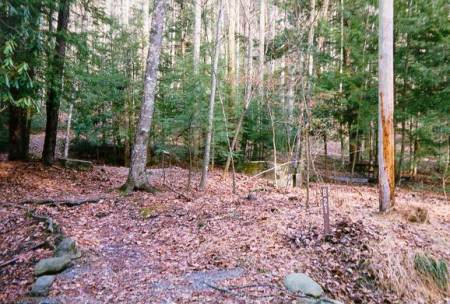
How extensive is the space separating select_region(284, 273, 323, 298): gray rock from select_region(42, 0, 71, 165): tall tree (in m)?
7.62

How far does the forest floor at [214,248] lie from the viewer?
14.1ft

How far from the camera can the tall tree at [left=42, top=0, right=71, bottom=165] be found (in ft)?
29.8

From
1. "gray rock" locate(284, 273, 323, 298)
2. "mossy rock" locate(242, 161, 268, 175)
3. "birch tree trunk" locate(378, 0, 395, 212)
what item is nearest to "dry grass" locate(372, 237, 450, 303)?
"gray rock" locate(284, 273, 323, 298)

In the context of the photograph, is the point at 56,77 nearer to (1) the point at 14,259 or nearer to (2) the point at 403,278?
(1) the point at 14,259

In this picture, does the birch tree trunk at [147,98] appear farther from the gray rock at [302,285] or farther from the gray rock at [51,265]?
the gray rock at [302,285]

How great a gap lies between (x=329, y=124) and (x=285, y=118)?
9.21 feet

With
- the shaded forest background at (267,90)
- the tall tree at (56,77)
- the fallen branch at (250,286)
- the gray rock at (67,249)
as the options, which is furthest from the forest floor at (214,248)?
the shaded forest background at (267,90)

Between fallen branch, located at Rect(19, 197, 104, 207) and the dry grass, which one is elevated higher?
fallen branch, located at Rect(19, 197, 104, 207)

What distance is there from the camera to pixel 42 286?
420 centimetres

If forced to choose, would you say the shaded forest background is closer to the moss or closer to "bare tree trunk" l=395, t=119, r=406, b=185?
"bare tree trunk" l=395, t=119, r=406, b=185

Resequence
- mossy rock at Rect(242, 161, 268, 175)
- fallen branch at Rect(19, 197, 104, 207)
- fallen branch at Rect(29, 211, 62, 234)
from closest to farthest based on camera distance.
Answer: fallen branch at Rect(29, 211, 62, 234) < fallen branch at Rect(19, 197, 104, 207) < mossy rock at Rect(242, 161, 268, 175)

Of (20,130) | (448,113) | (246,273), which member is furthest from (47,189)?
(448,113)

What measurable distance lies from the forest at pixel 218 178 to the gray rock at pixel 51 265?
0.7 inches

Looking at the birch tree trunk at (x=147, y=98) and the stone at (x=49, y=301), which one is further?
the birch tree trunk at (x=147, y=98)
